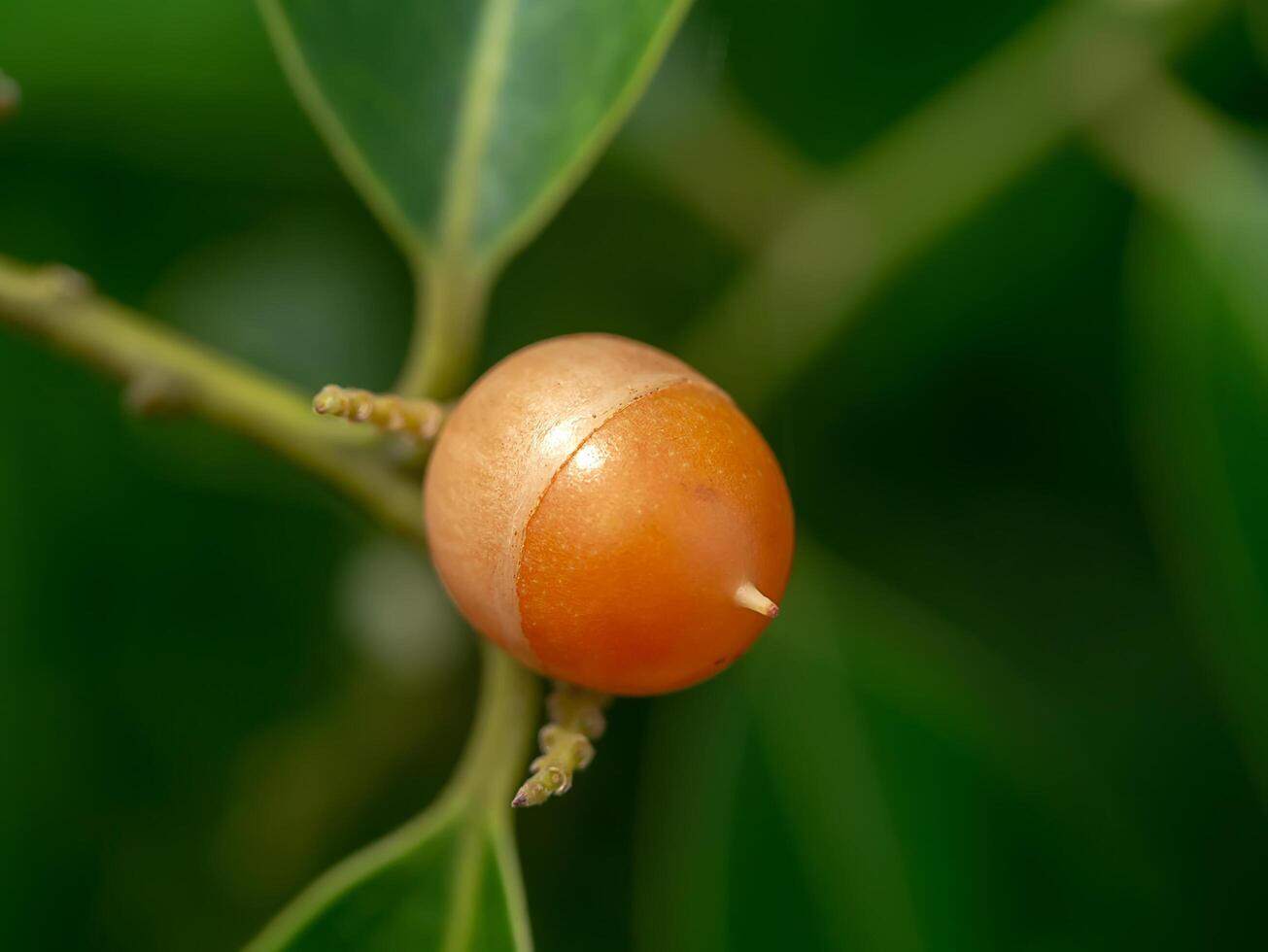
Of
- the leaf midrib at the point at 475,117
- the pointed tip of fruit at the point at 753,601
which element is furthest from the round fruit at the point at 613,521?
the leaf midrib at the point at 475,117

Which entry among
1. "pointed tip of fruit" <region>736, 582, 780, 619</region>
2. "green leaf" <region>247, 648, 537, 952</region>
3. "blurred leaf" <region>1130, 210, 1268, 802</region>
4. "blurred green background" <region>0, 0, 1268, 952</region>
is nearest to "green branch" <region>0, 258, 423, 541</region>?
"green leaf" <region>247, 648, 537, 952</region>

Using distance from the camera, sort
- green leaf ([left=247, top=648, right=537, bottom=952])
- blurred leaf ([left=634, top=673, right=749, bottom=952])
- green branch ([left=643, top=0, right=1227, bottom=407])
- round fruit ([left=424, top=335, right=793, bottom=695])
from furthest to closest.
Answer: green branch ([left=643, top=0, right=1227, bottom=407])
blurred leaf ([left=634, top=673, right=749, bottom=952])
green leaf ([left=247, top=648, right=537, bottom=952])
round fruit ([left=424, top=335, right=793, bottom=695])

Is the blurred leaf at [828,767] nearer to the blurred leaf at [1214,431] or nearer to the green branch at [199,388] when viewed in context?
the blurred leaf at [1214,431]

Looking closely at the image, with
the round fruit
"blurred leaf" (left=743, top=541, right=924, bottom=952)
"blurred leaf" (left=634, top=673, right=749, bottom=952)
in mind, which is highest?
the round fruit

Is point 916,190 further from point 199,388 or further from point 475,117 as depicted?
point 199,388

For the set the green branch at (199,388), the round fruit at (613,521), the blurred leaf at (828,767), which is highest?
the round fruit at (613,521)

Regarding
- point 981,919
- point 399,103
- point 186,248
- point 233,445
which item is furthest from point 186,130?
point 981,919

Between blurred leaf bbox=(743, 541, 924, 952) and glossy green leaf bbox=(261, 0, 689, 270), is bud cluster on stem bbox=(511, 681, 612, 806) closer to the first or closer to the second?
glossy green leaf bbox=(261, 0, 689, 270)
